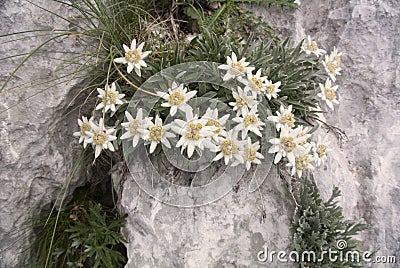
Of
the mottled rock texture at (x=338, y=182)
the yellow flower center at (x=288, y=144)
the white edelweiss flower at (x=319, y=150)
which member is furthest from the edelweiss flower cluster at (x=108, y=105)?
the white edelweiss flower at (x=319, y=150)

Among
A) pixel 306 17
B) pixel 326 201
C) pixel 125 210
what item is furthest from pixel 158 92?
pixel 306 17

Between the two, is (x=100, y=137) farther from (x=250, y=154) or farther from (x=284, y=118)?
(x=284, y=118)

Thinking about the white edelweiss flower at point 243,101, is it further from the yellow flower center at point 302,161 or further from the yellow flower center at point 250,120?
the yellow flower center at point 302,161

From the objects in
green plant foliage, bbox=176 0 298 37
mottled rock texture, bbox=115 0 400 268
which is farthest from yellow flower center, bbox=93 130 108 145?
green plant foliage, bbox=176 0 298 37

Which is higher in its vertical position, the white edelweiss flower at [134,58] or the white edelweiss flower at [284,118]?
the white edelweiss flower at [134,58]

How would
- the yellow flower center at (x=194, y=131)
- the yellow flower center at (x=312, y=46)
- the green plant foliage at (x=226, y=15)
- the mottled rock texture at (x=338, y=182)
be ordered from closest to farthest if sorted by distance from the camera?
1. the yellow flower center at (x=194, y=131)
2. the mottled rock texture at (x=338, y=182)
3. the yellow flower center at (x=312, y=46)
4. the green plant foliage at (x=226, y=15)

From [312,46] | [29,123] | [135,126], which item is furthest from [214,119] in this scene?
[29,123]
